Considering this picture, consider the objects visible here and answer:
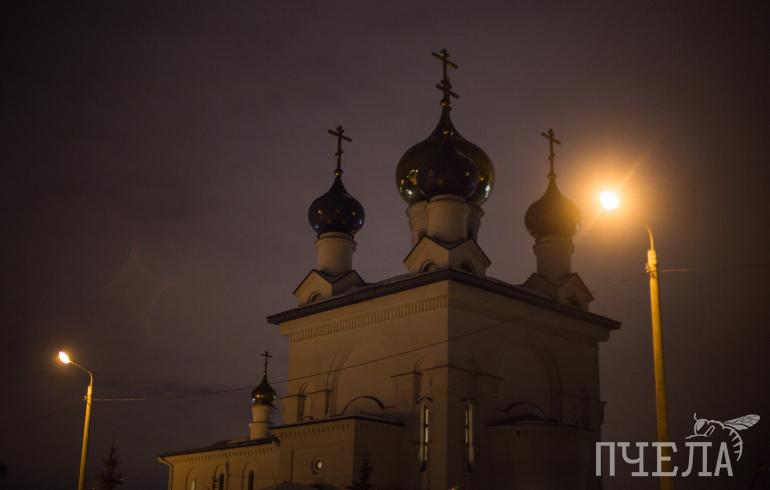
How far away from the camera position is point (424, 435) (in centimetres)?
2056

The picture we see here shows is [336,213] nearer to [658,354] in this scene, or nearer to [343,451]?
[343,451]

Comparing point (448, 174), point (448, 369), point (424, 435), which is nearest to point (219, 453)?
point (424, 435)

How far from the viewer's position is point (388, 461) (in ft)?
68.0

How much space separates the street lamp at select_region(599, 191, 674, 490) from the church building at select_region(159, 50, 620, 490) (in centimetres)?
927

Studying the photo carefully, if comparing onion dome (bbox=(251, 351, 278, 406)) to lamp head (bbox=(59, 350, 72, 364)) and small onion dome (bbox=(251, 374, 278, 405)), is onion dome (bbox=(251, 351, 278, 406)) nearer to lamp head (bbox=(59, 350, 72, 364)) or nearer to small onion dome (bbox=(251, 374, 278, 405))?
small onion dome (bbox=(251, 374, 278, 405))

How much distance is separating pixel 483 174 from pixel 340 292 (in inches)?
192

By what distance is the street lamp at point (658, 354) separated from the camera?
10.7 m

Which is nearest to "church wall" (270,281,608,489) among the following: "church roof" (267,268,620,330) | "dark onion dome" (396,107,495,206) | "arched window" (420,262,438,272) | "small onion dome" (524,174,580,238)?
"church roof" (267,268,620,330)

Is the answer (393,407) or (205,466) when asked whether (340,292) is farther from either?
(205,466)

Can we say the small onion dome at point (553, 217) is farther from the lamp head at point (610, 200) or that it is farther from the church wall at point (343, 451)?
the lamp head at point (610, 200)

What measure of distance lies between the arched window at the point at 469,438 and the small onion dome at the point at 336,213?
6.62 m

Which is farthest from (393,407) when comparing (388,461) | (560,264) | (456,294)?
(560,264)

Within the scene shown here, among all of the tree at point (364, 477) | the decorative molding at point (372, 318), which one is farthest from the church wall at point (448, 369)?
the tree at point (364, 477)

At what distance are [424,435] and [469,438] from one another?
0.95 m
